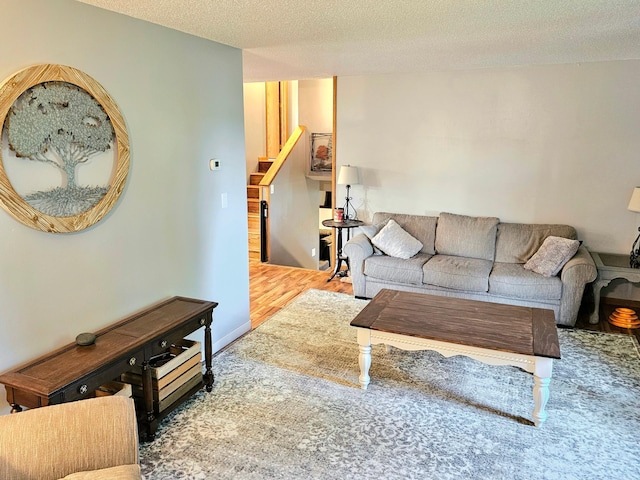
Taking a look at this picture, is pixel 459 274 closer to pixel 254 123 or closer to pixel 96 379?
pixel 96 379

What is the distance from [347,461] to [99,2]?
107 inches

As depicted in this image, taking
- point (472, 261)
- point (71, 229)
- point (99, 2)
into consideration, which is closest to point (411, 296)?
point (472, 261)

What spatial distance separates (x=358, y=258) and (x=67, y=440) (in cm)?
340

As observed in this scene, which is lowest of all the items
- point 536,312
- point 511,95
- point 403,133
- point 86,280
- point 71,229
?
point 536,312

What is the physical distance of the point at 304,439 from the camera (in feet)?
8.46

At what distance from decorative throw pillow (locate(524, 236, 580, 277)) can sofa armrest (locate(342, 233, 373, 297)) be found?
1562mm

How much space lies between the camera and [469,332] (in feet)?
9.34

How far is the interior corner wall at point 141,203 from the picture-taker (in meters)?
2.20

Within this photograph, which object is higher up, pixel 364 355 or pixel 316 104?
pixel 316 104

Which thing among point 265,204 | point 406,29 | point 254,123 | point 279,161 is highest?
point 406,29

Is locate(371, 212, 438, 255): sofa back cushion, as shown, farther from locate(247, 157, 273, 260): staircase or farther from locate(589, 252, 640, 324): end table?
locate(247, 157, 273, 260): staircase

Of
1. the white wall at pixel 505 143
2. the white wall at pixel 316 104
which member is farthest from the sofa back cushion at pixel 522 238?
the white wall at pixel 316 104

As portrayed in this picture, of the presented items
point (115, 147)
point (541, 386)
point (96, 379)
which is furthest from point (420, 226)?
point (96, 379)

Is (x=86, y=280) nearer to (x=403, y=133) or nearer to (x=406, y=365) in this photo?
(x=406, y=365)
